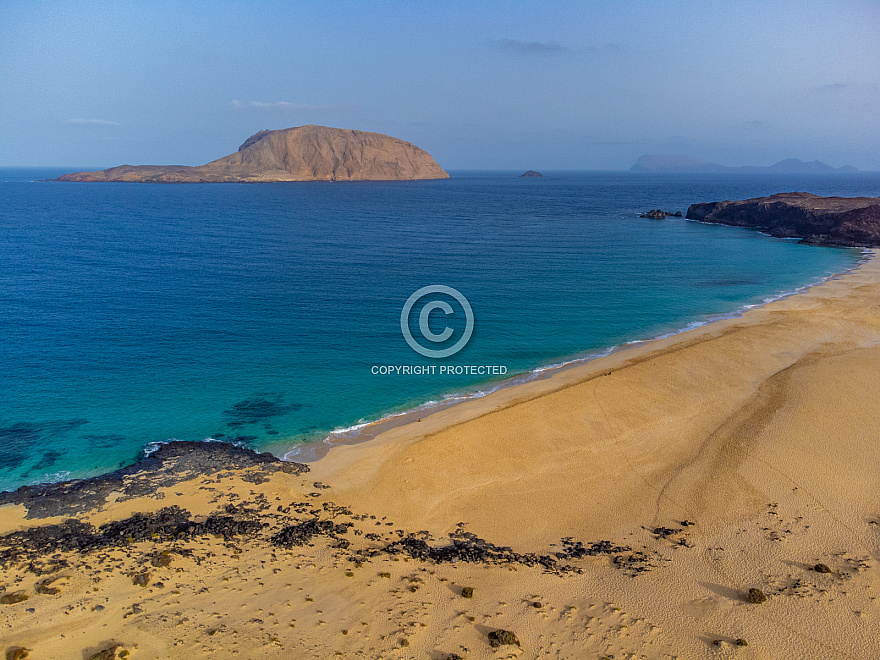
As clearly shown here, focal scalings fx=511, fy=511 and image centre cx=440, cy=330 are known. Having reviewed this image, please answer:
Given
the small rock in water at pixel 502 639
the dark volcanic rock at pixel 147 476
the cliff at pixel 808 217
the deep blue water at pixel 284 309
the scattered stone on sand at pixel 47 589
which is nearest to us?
the small rock in water at pixel 502 639

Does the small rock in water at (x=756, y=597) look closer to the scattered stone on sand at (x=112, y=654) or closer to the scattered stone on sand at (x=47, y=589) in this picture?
the scattered stone on sand at (x=112, y=654)

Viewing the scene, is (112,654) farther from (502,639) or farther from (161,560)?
(502,639)

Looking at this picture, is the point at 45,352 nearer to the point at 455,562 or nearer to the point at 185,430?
the point at 185,430

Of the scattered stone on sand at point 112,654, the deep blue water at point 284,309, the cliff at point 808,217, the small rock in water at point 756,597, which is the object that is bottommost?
the scattered stone on sand at point 112,654

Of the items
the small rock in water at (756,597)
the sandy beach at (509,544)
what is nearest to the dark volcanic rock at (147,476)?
the sandy beach at (509,544)

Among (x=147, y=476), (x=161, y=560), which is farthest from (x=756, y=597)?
(x=147, y=476)

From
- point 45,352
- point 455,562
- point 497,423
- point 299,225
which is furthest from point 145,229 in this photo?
point 455,562
